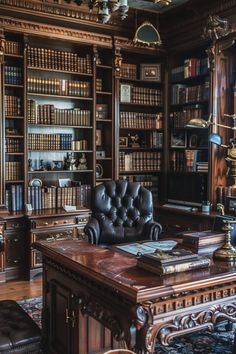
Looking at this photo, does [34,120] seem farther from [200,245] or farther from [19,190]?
[200,245]

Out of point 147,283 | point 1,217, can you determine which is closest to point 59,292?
point 147,283

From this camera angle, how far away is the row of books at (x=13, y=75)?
462 cm

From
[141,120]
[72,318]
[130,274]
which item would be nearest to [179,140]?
[141,120]

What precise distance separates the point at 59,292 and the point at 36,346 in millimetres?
336

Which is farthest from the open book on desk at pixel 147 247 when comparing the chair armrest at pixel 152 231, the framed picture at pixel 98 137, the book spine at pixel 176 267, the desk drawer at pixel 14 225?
the framed picture at pixel 98 137

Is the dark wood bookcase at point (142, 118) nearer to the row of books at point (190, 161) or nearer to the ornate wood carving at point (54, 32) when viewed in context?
the row of books at point (190, 161)

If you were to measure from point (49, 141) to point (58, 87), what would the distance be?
0.65 metres

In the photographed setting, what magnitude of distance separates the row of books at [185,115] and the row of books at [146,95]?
0.28m

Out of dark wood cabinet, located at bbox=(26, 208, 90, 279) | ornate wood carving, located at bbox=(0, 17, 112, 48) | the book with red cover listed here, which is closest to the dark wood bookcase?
ornate wood carving, located at bbox=(0, 17, 112, 48)

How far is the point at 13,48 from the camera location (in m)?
4.64

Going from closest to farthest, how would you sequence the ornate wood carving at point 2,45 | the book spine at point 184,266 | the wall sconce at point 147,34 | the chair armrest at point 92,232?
1. the book spine at point 184,266
2. the chair armrest at point 92,232
3. the ornate wood carving at point 2,45
4. the wall sconce at point 147,34

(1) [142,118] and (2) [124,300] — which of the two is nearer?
(2) [124,300]

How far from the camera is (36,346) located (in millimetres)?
2244

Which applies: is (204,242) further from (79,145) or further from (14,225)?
(79,145)
